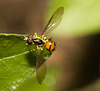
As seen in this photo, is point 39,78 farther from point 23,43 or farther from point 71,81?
point 71,81

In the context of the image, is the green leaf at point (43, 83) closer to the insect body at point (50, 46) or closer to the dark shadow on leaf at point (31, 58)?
Result: the insect body at point (50, 46)

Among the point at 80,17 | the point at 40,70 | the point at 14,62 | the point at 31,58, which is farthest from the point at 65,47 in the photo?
the point at 14,62

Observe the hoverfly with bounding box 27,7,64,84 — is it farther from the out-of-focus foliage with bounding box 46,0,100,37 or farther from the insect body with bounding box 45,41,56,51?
the out-of-focus foliage with bounding box 46,0,100,37

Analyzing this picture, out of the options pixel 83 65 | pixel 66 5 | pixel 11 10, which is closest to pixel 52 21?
pixel 66 5

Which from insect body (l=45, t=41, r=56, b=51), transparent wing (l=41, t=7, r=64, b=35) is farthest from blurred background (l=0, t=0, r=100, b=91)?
insect body (l=45, t=41, r=56, b=51)

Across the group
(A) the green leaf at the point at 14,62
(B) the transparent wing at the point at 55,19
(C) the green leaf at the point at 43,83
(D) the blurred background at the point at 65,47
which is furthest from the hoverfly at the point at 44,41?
(D) the blurred background at the point at 65,47
